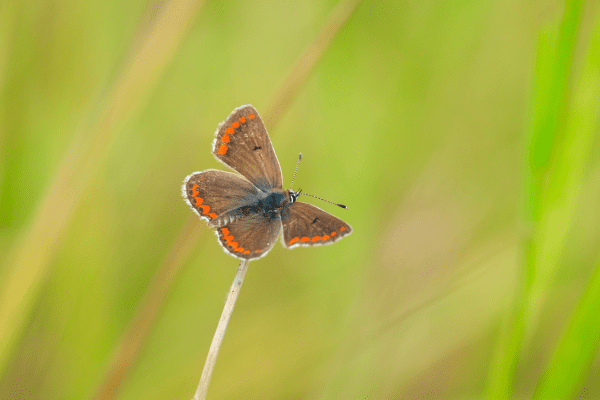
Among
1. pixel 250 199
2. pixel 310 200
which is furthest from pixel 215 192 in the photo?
pixel 310 200

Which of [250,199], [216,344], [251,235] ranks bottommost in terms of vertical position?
[216,344]

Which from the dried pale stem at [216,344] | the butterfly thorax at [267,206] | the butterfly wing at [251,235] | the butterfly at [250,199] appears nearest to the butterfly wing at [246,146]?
the butterfly at [250,199]

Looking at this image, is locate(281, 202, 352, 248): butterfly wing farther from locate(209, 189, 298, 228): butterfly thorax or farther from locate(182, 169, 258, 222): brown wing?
locate(182, 169, 258, 222): brown wing

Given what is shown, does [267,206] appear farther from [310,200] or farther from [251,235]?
[310,200]

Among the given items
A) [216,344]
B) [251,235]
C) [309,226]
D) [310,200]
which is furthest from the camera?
[310,200]

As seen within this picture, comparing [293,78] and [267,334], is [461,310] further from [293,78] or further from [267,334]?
[293,78]

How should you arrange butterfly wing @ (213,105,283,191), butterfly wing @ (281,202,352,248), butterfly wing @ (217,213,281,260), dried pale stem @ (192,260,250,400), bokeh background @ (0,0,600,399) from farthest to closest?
bokeh background @ (0,0,600,399)
butterfly wing @ (213,105,283,191)
butterfly wing @ (281,202,352,248)
butterfly wing @ (217,213,281,260)
dried pale stem @ (192,260,250,400)

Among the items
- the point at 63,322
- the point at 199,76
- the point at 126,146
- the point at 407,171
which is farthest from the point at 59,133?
the point at 407,171

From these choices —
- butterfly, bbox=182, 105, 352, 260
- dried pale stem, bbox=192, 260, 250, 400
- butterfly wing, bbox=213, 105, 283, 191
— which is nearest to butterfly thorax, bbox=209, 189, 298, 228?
butterfly, bbox=182, 105, 352, 260

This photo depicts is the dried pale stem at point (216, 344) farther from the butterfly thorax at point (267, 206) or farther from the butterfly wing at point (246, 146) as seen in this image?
the butterfly wing at point (246, 146)
